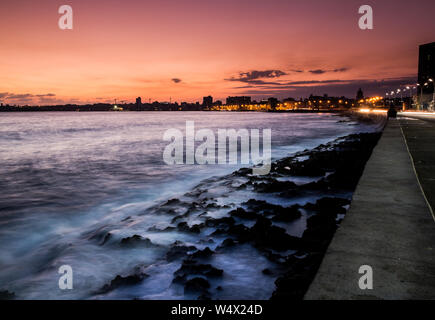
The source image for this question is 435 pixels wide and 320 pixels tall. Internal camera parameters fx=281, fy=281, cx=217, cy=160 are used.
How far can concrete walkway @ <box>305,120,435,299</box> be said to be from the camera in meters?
2.68

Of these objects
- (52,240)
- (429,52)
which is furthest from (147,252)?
(429,52)

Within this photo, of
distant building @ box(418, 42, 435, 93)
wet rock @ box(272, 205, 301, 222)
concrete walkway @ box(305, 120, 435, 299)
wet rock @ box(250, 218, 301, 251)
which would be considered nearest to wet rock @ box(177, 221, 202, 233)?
wet rock @ box(250, 218, 301, 251)

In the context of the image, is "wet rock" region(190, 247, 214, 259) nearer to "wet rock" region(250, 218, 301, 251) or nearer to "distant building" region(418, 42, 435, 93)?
"wet rock" region(250, 218, 301, 251)

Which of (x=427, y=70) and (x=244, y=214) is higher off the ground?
(x=427, y=70)

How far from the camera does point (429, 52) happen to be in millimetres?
86438

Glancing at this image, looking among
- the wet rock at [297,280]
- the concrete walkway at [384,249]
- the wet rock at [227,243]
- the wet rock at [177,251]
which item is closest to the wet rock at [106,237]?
the wet rock at [177,251]

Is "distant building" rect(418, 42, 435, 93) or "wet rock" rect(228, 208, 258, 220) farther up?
"distant building" rect(418, 42, 435, 93)

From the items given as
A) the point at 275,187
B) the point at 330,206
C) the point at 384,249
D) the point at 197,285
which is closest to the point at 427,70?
the point at 275,187

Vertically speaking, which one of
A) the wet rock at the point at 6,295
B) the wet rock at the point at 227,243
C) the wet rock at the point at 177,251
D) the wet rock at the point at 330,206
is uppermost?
the wet rock at the point at 330,206

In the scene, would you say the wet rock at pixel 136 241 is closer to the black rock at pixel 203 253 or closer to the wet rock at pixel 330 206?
the black rock at pixel 203 253

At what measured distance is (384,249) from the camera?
11.1 ft

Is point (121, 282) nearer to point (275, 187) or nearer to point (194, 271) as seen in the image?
point (194, 271)

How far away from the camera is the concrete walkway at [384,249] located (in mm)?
2677
